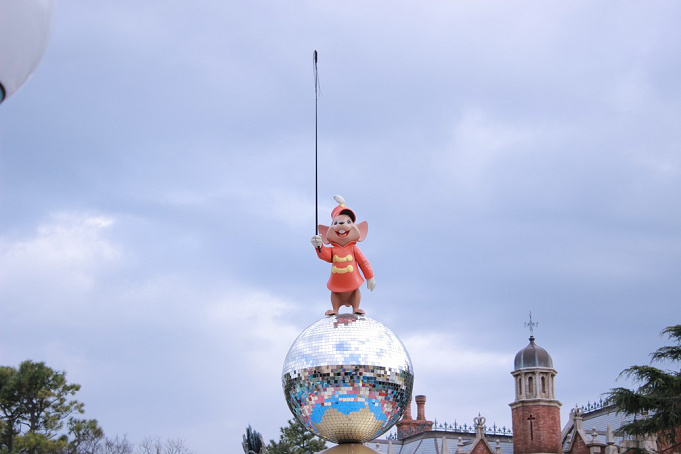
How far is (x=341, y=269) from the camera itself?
11.8 metres

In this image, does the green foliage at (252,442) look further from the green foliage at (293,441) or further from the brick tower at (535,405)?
the brick tower at (535,405)

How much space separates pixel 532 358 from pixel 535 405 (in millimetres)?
2267

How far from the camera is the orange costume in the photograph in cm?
1177

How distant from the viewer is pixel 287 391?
10.7 m

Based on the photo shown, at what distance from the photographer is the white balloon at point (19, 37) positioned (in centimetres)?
345

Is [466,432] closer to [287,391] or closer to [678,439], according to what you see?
[678,439]

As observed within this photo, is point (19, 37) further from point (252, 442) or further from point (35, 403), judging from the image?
point (35, 403)

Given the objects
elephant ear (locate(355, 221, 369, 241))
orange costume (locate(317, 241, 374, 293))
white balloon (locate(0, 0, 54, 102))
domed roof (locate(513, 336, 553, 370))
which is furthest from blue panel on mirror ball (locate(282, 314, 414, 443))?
domed roof (locate(513, 336, 553, 370))

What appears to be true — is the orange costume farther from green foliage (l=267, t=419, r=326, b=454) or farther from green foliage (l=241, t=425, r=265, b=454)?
green foliage (l=267, t=419, r=326, b=454)

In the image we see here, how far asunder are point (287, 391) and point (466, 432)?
1670 inches

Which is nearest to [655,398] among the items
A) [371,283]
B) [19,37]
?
[371,283]

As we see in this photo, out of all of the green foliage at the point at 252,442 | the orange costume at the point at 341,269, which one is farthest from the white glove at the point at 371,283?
the green foliage at the point at 252,442

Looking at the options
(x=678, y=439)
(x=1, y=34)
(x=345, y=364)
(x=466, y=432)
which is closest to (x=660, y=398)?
(x=345, y=364)

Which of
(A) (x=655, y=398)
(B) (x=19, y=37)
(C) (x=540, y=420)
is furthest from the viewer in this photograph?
(C) (x=540, y=420)
